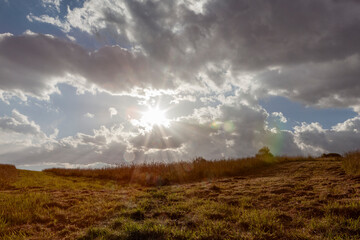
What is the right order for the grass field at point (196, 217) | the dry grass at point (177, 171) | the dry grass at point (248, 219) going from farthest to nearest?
the dry grass at point (177, 171)
the grass field at point (196, 217)
the dry grass at point (248, 219)

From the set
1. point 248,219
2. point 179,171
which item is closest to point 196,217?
point 248,219

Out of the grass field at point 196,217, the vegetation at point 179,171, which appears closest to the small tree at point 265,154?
the vegetation at point 179,171

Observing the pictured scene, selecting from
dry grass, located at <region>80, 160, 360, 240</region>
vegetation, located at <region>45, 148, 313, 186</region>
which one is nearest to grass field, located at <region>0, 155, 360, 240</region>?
dry grass, located at <region>80, 160, 360, 240</region>

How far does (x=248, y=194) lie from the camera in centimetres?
727

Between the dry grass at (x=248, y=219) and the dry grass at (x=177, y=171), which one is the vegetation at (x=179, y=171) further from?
the dry grass at (x=248, y=219)

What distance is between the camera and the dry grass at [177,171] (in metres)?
15.9

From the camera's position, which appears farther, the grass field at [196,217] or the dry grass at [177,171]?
the dry grass at [177,171]

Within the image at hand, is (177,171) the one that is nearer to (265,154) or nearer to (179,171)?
(179,171)

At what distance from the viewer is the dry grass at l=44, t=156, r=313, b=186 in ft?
52.2

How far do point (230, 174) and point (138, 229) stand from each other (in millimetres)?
12661

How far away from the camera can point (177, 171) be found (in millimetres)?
17562

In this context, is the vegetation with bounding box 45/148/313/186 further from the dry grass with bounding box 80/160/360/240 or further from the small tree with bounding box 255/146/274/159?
the dry grass with bounding box 80/160/360/240

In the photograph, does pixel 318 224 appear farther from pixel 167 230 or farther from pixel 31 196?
pixel 31 196

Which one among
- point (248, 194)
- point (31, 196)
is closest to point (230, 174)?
point (248, 194)
